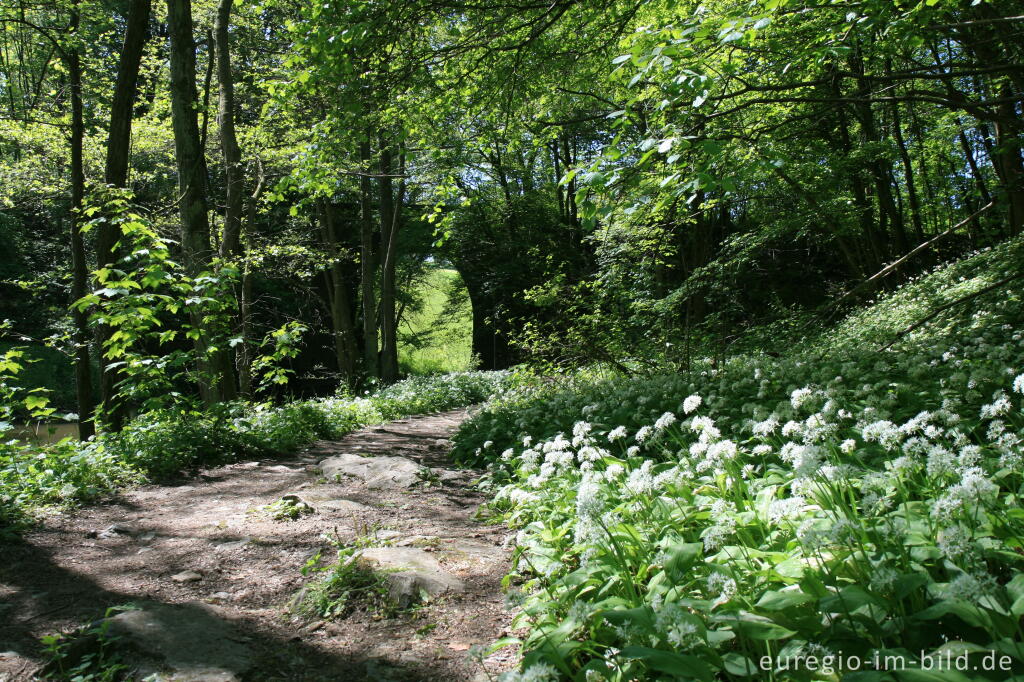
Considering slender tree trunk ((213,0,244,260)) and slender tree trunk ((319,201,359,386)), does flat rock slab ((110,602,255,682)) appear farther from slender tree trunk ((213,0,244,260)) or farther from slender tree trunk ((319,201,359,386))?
slender tree trunk ((319,201,359,386))

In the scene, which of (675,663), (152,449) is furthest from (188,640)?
(152,449)

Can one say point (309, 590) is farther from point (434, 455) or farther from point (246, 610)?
point (434, 455)

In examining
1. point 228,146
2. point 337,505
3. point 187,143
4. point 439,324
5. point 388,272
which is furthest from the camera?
point 439,324

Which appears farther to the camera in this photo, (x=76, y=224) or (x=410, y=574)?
(x=76, y=224)

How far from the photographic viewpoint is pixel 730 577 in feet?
6.88

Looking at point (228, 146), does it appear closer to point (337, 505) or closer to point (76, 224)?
point (76, 224)

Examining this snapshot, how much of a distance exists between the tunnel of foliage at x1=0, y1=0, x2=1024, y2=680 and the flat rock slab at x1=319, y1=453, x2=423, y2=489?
2.53ft

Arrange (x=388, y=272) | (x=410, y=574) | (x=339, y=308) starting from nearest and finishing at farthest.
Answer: (x=410, y=574)
(x=388, y=272)
(x=339, y=308)

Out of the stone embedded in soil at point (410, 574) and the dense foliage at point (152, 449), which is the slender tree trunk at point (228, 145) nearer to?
the dense foliage at point (152, 449)

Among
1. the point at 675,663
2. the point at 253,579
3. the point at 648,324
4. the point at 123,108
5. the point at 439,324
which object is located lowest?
the point at 253,579

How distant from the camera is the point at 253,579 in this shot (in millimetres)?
3422

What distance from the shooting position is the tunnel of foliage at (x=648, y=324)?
205cm

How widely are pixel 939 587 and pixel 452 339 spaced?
91.8 feet

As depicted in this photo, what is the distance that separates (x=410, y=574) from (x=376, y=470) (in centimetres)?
280
